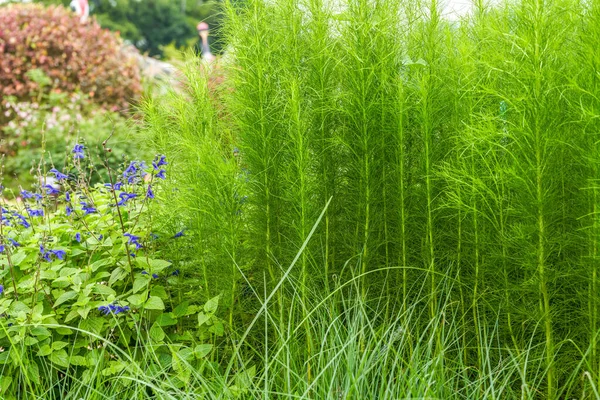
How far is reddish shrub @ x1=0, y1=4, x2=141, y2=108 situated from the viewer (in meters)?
10.1

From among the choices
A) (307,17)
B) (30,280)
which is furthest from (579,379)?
(30,280)

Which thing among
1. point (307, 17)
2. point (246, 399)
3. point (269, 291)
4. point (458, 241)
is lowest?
point (246, 399)

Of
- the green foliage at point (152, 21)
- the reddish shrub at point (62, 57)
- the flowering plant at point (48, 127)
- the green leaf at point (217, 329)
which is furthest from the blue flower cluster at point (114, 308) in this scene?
the green foliage at point (152, 21)

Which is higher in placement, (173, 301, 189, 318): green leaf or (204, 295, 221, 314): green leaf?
(204, 295, 221, 314): green leaf

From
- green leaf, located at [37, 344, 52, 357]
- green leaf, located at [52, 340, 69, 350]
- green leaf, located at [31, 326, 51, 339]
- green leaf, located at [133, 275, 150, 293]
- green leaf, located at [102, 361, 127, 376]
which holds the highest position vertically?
green leaf, located at [133, 275, 150, 293]

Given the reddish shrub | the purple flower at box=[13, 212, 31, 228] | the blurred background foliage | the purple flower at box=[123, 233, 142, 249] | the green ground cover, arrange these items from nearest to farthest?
1. the green ground cover
2. the purple flower at box=[123, 233, 142, 249]
3. the purple flower at box=[13, 212, 31, 228]
4. the reddish shrub
5. the blurred background foliage

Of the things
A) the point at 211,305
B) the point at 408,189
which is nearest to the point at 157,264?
the point at 211,305

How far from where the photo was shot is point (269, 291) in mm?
2961

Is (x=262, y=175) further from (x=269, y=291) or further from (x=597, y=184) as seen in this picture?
(x=597, y=184)

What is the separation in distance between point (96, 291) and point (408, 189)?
54.5 inches

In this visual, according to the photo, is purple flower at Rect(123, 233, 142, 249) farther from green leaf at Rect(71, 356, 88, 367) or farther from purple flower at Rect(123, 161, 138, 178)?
green leaf at Rect(71, 356, 88, 367)

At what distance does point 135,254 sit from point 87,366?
21.5 inches

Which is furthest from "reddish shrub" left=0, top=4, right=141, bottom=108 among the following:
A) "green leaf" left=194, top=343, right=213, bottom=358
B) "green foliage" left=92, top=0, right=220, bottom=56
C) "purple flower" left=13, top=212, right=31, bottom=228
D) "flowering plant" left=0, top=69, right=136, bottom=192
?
"green foliage" left=92, top=0, right=220, bottom=56

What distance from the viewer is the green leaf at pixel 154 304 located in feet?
9.43
